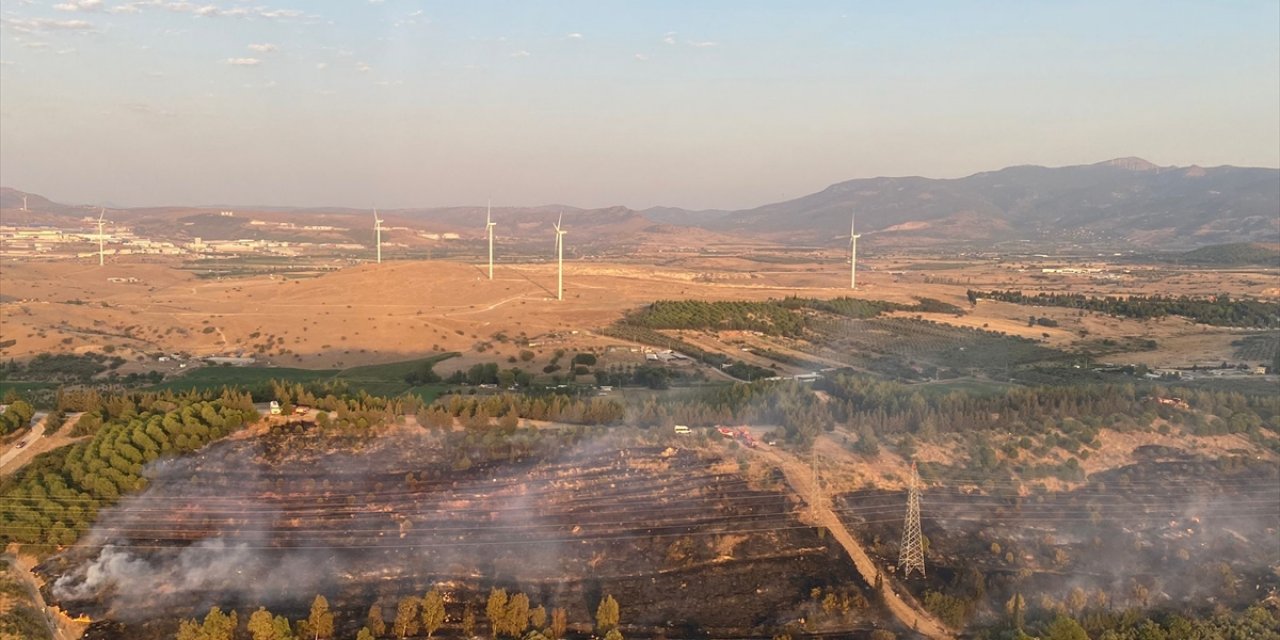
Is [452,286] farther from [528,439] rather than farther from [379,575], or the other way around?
[379,575]

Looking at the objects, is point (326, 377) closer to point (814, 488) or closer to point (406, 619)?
point (814, 488)

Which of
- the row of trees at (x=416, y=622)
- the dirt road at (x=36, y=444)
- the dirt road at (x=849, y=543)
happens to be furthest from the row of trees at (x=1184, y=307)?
the dirt road at (x=36, y=444)

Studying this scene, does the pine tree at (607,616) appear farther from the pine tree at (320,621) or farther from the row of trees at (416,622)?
the pine tree at (320,621)

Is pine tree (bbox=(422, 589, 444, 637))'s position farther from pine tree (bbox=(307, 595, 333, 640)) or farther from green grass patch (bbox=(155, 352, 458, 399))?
green grass patch (bbox=(155, 352, 458, 399))

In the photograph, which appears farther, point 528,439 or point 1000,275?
point 1000,275

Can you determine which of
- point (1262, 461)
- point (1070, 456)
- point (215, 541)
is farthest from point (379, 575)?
point (1262, 461)

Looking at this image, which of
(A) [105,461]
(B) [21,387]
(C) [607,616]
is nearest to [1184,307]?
(C) [607,616]
